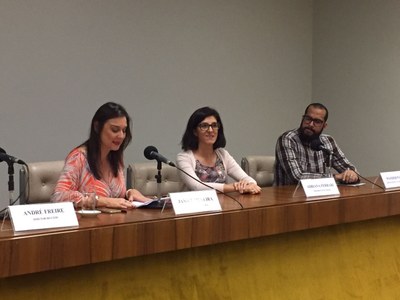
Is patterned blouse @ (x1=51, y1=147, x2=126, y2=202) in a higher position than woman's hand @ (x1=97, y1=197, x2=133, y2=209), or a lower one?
higher

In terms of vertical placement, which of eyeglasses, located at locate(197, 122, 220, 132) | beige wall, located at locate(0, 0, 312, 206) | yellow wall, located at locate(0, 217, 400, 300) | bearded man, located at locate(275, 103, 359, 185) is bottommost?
yellow wall, located at locate(0, 217, 400, 300)

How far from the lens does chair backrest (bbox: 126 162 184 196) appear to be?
9.88 ft

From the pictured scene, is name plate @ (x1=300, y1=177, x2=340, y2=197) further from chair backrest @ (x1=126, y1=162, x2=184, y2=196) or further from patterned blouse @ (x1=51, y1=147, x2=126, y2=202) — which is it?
chair backrest @ (x1=126, y1=162, x2=184, y2=196)

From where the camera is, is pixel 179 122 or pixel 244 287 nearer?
pixel 244 287

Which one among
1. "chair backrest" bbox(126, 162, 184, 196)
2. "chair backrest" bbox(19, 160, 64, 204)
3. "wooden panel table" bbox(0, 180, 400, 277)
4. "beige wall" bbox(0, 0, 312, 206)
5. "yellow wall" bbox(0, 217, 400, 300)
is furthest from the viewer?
"beige wall" bbox(0, 0, 312, 206)

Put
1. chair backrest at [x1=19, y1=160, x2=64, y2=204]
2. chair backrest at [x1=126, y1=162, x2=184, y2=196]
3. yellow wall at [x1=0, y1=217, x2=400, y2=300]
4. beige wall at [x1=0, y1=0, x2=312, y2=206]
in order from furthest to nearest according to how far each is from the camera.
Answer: beige wall at [x1=0, y1=0, x2=312, y2=206], chair backrest at [x1=126, y1=162, x2=184, y2=196], chair backrest at [x1=19, y1=160, x2=64, y2=204], yellow wall at [x1=0, y1=217, x2=400, y2=300]

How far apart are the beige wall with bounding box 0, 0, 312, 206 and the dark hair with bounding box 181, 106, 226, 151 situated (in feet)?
3.61

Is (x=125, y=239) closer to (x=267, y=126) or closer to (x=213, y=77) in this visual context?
(x=213, y=77)

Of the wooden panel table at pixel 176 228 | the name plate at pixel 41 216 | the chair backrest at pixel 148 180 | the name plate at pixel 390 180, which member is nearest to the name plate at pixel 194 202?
the wooden panel table at pixel 176 228

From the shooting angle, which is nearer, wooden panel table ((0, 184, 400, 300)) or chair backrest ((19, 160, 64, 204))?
wooden panel table ((0, 184, 400, 300))

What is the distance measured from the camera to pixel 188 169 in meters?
2.61

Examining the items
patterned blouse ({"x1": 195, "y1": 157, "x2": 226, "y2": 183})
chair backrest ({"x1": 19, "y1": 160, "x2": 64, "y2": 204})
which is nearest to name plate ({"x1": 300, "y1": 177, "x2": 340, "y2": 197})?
patterned blouse ({"x1": 195, "y1": 157, "x2": 226, "y2": 183})

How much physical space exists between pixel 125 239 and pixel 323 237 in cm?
90

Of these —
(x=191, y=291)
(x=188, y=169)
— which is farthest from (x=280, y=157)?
(x=191, y=291)
